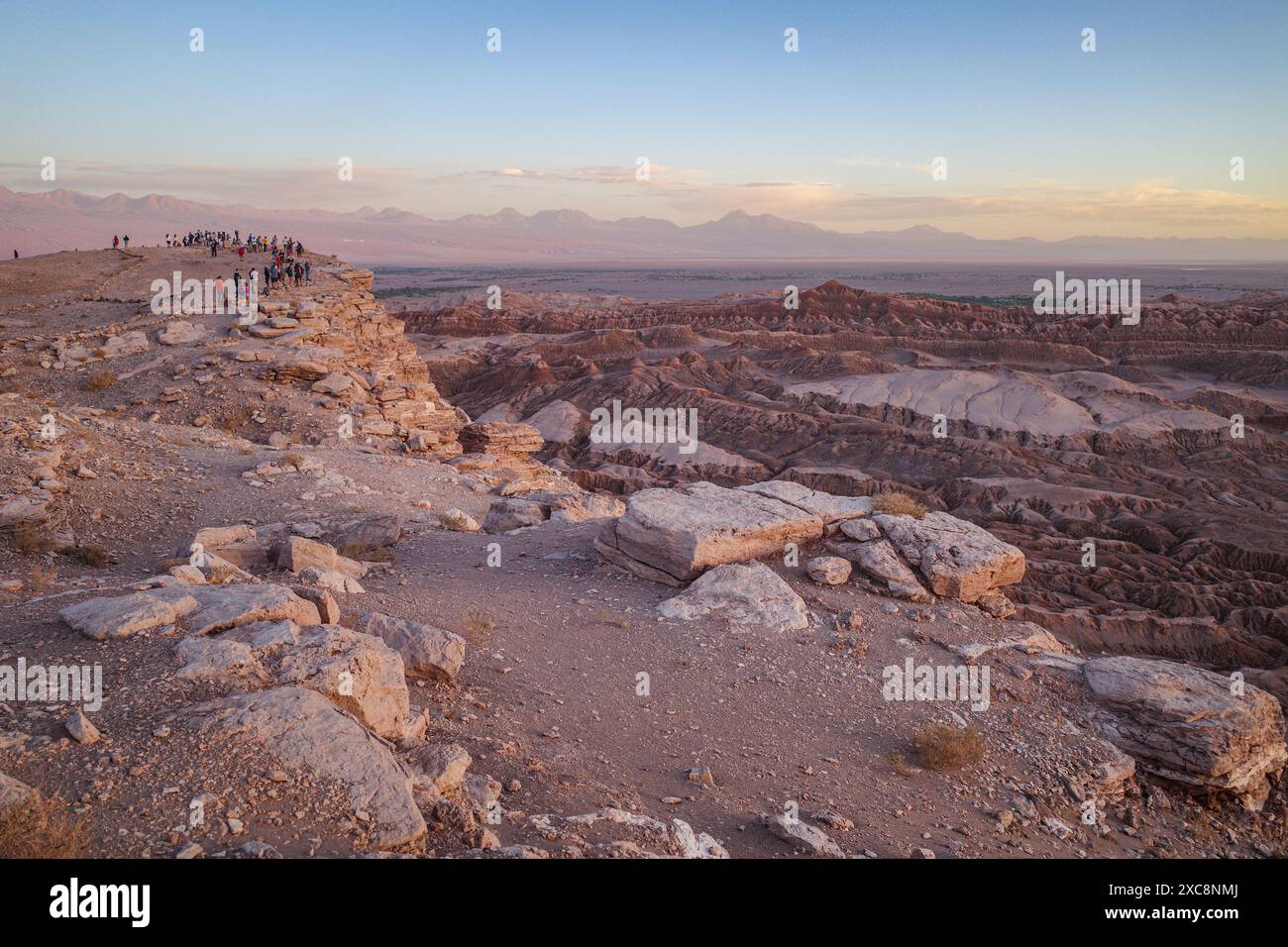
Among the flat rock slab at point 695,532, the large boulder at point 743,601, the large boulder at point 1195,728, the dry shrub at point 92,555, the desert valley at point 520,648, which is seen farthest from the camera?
the flat rock slab at point 695,532

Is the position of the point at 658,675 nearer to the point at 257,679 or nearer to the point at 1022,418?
the point at 257,679

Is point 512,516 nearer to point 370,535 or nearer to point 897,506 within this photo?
point 370,535

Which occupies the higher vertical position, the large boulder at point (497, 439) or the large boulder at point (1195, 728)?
the large boulder at point (497, 439)

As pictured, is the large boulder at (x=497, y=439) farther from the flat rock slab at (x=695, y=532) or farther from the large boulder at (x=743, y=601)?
the large boulder at (x=743, y=601)

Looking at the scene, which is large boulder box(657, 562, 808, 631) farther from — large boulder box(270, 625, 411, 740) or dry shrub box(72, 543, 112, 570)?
dry shrub box(72, 543, 112, 570)

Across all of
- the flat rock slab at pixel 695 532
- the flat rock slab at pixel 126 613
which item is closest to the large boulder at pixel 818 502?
the flat rock slab at pixel 695 532

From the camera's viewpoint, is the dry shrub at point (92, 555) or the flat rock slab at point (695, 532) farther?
the flat rock slab at point (695, 532)
